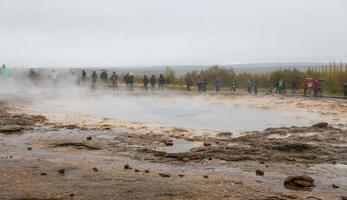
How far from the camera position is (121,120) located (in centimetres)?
1888

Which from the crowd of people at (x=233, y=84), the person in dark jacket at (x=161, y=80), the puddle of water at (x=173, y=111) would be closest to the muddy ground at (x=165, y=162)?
the puddle of water at (x=173, y=111)

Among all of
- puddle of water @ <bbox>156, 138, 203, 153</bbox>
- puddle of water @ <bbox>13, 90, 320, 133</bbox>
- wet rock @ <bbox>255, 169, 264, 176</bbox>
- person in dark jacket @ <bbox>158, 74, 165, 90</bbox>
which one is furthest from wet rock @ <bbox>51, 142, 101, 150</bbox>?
person in dark jacket @ <bbox>158, 74, 165, 90</bbox>

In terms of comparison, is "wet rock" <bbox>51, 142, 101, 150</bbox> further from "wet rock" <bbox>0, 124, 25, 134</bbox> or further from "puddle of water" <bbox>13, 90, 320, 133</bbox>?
"puddle of water" <bbox>13, 90, 320, 133</bbox>

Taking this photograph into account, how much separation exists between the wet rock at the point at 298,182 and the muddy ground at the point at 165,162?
0.11 m

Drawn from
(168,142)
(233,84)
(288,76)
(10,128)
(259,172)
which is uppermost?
(288,76)

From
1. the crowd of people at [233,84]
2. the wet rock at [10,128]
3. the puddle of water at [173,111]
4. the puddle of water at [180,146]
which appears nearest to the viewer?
the puddle of water at [180,146]

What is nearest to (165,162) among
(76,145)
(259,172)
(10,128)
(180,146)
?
(180,146)

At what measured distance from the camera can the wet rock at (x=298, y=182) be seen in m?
9.13

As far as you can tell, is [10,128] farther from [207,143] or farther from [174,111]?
[174,111]

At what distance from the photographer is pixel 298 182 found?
30.2 ft

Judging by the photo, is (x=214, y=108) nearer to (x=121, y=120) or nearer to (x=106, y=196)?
(x=121, y=120)

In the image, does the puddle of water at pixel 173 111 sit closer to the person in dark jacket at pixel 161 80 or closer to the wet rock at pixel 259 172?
the wet rock at pixel 259 172

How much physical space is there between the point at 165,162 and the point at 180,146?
2.09m

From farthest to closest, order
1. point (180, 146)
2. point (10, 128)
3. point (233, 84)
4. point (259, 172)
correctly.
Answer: point (233, 84)
point (10, 128)
point (180, 146)
point (259, 172)
